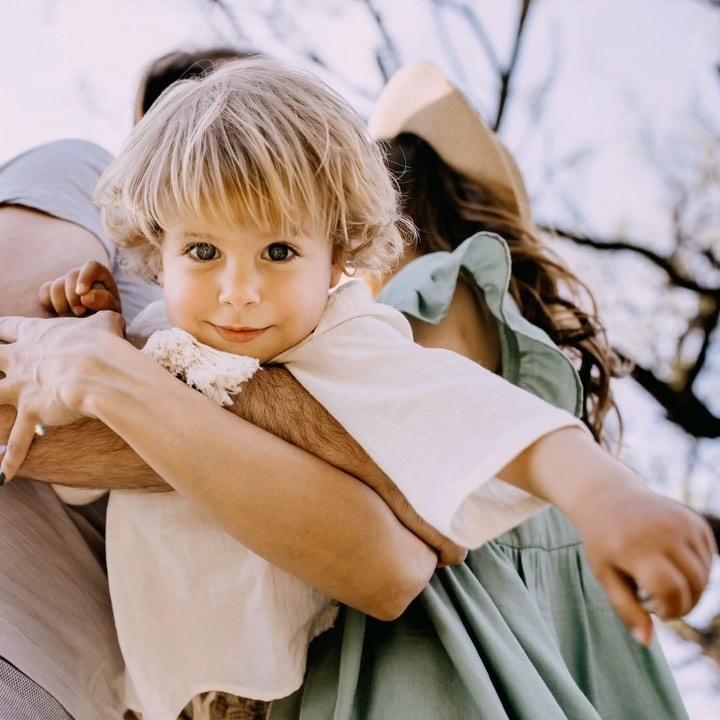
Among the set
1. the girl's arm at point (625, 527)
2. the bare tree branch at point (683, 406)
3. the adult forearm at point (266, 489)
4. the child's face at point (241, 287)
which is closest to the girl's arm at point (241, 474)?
the adult forearm at point (266, 489)

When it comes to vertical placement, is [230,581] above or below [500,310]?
below

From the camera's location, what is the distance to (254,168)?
140 centimetres

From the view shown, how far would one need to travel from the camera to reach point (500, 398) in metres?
1.18

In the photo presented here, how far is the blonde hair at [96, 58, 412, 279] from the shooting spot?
1.39 metres

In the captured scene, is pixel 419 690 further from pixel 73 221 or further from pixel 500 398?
pixel 73 221

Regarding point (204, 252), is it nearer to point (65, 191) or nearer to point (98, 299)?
point (98, 299)

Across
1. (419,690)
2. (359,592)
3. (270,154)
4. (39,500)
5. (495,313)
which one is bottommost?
(419,690)

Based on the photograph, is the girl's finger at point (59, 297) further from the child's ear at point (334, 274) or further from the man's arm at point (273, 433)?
the child's ear at point (334, 274)

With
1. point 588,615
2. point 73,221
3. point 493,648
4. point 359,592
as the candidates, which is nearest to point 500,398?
point 359,592

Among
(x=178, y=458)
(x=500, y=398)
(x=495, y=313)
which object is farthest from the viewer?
(x=495, y=313)

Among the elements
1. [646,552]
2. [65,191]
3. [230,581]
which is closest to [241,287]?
[230,581]

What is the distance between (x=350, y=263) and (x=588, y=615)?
99cm

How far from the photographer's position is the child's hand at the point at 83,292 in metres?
1.71

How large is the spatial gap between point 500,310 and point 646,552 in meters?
0.98
